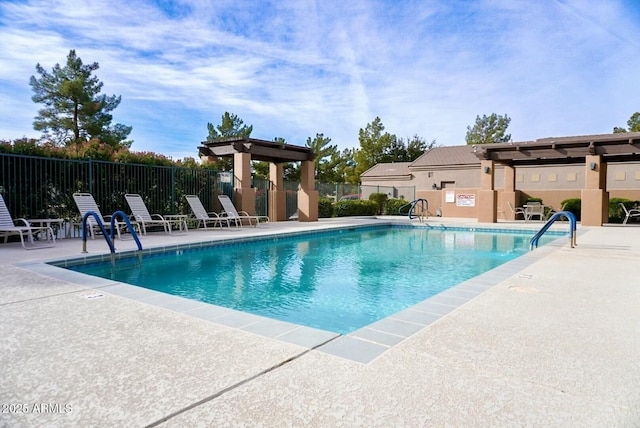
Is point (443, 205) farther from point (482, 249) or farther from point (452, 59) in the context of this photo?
point (482, 249)

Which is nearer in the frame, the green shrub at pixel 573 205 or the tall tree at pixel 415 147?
the green shrub at pixel 573 205

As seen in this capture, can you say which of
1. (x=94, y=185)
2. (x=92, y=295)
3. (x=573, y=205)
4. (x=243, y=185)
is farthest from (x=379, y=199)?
(x=92, y=295)

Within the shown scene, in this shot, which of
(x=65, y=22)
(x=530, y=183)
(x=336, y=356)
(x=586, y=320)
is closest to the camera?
(x=336, y=356)

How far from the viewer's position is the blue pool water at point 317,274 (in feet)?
16.5

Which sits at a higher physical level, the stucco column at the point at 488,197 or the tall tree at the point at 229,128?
the tall tree at the point at 229,128

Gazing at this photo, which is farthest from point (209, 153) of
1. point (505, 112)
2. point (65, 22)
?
point (505, 112)

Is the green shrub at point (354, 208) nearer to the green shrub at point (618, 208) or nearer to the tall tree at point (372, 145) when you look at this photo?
the green shrub at point (618, 208)

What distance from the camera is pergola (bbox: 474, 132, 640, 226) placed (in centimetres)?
1423

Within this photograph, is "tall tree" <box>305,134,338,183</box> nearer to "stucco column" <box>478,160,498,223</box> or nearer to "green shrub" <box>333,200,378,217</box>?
"green shrub" <box>333,200,378,217</box>

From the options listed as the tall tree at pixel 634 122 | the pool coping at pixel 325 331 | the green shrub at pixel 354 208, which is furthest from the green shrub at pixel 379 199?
the tall tree at pixel 634 122

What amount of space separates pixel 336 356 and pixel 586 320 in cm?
225

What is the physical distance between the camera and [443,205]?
71.1 ft

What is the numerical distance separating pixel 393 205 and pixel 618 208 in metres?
10.3

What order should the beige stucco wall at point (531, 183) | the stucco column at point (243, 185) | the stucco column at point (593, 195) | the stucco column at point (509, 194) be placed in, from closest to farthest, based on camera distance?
1. the stucco column at point (243, 185)
2. the stucco column at point (593, 195)
3. the stucco column at point (509, 194)
4. the beige stucco wall at point (531, 183)
